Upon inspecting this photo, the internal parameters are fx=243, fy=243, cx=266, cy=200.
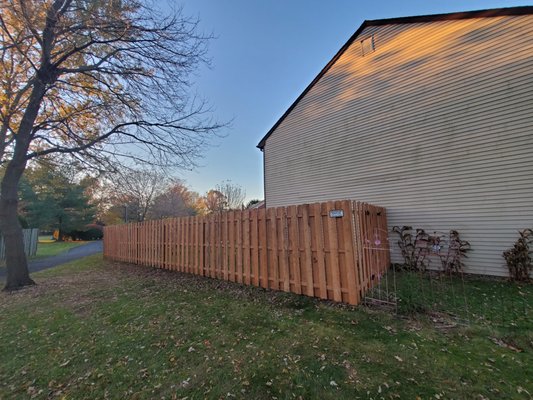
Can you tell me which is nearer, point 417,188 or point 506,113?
point 506,113

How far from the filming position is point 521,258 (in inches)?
215

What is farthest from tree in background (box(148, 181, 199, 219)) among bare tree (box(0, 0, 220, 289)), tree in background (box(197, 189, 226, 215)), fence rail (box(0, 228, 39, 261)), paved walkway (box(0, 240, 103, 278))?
bare tree (box(0, 0, 220, 289))

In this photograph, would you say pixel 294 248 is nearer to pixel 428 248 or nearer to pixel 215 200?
pixel 428 248

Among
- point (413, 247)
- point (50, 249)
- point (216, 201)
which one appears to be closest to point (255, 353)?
point (413, 247)

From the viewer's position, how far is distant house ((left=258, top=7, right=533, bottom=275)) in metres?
5.84

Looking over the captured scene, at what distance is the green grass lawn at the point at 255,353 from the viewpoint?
2219 millimetres

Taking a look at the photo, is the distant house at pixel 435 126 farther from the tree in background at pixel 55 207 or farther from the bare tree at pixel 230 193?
the tree in background at pixel 55 207

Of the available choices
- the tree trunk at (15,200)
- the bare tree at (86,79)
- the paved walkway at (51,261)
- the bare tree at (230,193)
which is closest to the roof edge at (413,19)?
the bare tree at (86,79)

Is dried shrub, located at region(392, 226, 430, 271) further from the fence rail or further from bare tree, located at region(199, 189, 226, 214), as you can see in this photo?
bare tree, located at region(199, 189, 226, 214)

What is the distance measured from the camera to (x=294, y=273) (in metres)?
4.91

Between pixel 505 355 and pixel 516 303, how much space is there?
236 cm

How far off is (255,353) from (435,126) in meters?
7.51

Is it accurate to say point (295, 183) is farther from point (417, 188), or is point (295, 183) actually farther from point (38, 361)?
point (38, 361)

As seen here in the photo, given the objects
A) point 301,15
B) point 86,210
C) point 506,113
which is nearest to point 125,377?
point 506,113
